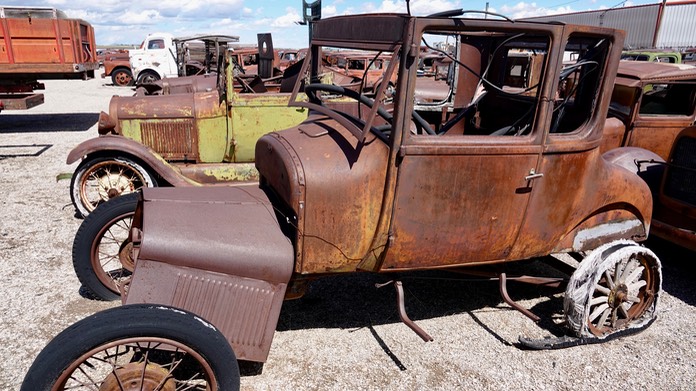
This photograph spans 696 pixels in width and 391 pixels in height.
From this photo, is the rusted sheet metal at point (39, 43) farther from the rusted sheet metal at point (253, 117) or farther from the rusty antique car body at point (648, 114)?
the rusty antique car body at point (648, 114)

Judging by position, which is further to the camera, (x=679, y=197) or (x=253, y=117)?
(x=253, y=117)

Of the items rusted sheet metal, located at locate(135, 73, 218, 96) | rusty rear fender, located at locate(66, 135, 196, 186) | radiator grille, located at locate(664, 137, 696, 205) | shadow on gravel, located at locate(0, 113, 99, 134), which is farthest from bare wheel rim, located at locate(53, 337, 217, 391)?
shadow on gravel, located at locate(0, 113, 99, 134)

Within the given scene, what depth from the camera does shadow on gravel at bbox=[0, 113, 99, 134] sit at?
35.8 feet

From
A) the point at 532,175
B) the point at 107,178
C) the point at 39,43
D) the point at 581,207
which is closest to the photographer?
the point at 532,175

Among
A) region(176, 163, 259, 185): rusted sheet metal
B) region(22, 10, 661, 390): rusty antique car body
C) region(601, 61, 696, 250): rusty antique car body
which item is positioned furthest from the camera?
region(176, 163, 259, 185): rusted sheet metal

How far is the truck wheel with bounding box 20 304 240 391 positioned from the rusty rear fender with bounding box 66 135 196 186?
313 cm

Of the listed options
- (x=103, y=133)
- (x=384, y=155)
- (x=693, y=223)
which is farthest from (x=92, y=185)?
(x=693, y=223)

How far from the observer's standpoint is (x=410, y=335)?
135 inches

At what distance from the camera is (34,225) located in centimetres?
518

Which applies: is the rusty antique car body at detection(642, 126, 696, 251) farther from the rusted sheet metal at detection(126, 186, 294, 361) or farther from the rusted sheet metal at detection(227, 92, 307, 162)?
the rusted sheet metal at detection(227, 92, 307, 162)

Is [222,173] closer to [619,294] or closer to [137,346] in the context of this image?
[137,346]

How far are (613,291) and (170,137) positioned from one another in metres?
4.85

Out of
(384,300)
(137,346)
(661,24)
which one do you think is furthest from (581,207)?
(661,24)

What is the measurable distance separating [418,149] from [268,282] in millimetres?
1094
